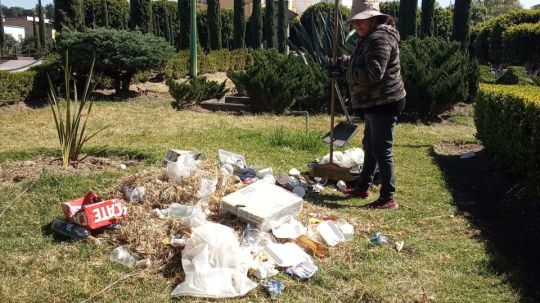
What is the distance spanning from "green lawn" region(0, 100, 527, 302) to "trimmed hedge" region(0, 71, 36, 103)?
348 centimetres

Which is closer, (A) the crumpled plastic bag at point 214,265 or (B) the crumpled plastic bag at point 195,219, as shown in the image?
(A) the crumpled plastic bag at point 214,265

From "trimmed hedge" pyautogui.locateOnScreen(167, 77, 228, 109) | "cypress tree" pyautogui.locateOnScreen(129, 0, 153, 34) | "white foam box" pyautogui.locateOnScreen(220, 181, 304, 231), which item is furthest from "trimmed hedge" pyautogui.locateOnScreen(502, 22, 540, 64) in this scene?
"white foam box" pyautogui.locateOnScreen(220, 181, 304, 231)

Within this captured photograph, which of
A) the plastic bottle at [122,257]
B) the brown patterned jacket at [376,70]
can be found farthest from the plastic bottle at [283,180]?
the plastic bottle at [122,257]

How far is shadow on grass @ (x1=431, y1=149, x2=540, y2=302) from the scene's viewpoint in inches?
124

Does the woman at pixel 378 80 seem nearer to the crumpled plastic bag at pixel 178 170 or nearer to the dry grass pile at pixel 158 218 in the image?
the dry grass pile at pixel 158 218

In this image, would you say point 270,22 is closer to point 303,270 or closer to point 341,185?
point 341,185

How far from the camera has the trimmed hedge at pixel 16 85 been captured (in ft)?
31.8

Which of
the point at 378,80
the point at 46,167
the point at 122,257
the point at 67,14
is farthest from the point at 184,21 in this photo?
the point at 122,257

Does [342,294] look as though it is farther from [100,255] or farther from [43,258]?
[43,258]

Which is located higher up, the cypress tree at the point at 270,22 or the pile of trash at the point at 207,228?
the cypress tree at the point at 270,22

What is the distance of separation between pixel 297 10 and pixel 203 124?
4644 centimetres

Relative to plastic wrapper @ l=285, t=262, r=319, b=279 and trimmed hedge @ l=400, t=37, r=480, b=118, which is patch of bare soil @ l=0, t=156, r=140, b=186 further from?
trimmed hedge @ l=400, t=37, r=480, b=118

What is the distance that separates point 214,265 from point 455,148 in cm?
528

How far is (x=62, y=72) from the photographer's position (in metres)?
11.4
